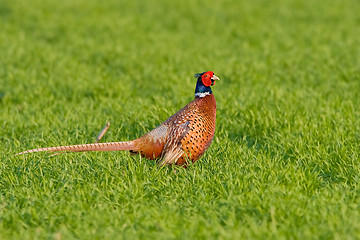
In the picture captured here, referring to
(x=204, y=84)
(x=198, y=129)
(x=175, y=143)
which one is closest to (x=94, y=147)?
(x=175, y=143)

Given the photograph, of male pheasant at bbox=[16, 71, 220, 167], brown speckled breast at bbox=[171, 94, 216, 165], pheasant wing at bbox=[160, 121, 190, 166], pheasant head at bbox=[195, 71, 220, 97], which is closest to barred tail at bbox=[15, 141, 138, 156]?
male pheasant at bbox=[16, 71, 220, 167]

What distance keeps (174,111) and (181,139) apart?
2164 mm

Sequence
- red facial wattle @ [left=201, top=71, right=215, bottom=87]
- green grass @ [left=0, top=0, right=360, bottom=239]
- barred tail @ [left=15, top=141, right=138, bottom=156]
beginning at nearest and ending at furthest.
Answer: green grass @ [left=0, top=0, right=360, bottom=239], barred tail @ [left=15, top=141, right=138, bottom=156], red facial wattle @ [left=201, top=71, right=215, bottom=87]

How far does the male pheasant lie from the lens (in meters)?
4.96

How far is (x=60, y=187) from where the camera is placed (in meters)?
4.77

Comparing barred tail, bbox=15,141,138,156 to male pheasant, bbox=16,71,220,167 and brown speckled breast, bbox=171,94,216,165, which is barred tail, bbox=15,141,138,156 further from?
brown speckled breast, bbox=171,94,216,165

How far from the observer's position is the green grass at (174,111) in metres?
4.28

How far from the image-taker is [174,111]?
23.3 feet

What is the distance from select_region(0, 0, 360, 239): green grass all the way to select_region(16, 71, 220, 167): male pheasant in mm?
176

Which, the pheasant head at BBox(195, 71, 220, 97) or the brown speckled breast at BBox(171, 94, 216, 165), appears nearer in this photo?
the brown speckled breast at BBox(171, 94, 216, 165)

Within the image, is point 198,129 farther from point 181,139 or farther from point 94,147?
point 94,147

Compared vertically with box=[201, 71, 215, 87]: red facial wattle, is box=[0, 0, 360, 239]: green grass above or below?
below

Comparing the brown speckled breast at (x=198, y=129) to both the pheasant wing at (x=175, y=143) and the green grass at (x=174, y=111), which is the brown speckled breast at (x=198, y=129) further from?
the green grass at (x=174, y=111)

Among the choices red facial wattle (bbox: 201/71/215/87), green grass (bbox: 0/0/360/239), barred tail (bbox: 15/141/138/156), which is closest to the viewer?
green grass (bbox: 0/0/360/239)
